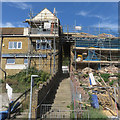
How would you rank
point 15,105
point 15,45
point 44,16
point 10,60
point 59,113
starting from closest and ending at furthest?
point 59,113 → point 15,105 → point 10,60 → point 15,45 → point 44,16

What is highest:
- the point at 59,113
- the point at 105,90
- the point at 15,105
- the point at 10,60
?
the point at 10,60

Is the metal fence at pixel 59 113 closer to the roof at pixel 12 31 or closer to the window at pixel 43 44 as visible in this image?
the window at pixel 43 44

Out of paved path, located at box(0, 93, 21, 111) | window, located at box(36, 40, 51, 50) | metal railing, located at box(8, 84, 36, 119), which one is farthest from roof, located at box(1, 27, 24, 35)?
metal railing, located at box(8, 84, 36, 119)

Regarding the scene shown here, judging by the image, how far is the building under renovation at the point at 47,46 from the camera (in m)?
18.0

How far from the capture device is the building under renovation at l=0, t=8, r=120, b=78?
1802 cm

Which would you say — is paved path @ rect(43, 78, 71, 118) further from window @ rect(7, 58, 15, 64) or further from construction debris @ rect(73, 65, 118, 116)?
window @ rect(7, 58, 15, 64)

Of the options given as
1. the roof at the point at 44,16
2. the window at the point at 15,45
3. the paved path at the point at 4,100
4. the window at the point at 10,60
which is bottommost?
the paved path at the point at 4,100

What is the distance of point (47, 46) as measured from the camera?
19.0 metres

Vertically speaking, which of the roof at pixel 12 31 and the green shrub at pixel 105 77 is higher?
the roof at pixel 12 31

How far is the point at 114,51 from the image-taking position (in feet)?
67.8

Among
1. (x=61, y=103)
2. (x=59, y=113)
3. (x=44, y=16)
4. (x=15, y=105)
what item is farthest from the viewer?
(x=44, y=16)

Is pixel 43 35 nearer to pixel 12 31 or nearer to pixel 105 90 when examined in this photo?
pixel 12 31

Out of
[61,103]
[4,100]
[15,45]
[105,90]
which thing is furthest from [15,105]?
[15,45]

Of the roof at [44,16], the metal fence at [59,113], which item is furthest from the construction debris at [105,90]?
the roof at [44,16]
